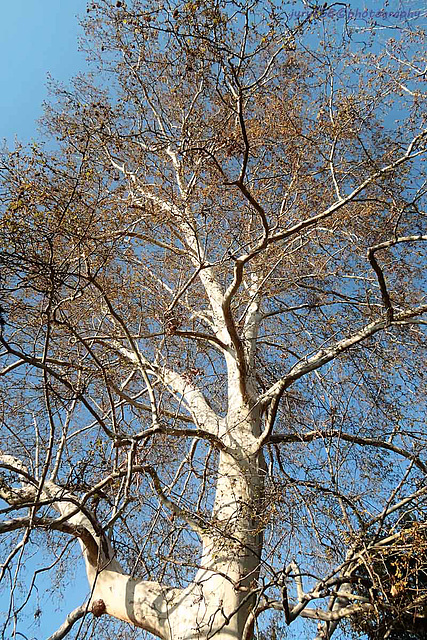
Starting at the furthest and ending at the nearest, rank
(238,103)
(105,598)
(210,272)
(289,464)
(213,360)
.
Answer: (213,360), (210,272), (289,464), (105,598), (238,103)

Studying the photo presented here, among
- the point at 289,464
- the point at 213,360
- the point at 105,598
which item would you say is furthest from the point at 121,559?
the point at 213,360

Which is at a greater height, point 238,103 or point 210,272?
point 210,272

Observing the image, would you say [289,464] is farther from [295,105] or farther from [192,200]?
[295,105]

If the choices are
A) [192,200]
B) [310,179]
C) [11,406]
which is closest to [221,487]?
[11,406]

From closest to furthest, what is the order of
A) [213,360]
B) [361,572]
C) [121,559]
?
[361,572] < [121,559] < [213,360]

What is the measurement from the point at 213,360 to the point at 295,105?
3531 millimetres

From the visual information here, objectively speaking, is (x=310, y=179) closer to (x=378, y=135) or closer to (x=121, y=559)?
(x=378, y=135)

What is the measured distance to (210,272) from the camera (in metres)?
6.79

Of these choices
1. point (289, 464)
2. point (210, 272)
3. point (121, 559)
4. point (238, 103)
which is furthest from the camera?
point (210, 272)

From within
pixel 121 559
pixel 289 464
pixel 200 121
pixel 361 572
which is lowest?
pixel 361 572

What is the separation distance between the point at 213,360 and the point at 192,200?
2.44 m

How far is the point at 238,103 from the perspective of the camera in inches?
148

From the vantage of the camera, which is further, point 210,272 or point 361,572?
point 210,272

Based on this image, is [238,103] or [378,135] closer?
[238,103]
